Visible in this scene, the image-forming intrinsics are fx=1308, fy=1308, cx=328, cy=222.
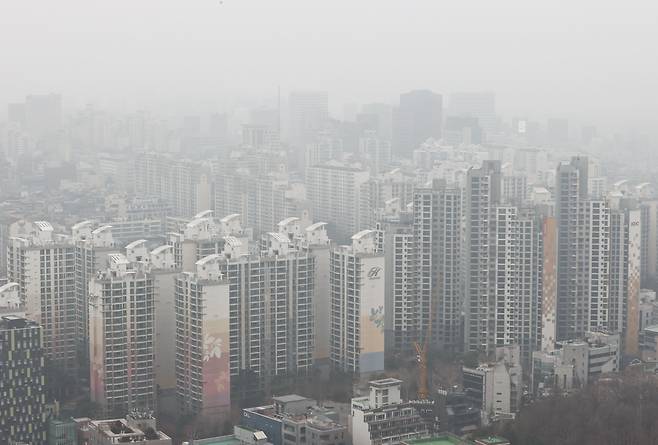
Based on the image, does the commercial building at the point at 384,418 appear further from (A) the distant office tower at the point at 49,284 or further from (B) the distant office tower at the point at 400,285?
(A) the distant office tower at the point at 49,284

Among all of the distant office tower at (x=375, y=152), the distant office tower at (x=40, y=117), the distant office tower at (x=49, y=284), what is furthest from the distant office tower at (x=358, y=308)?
the distant office tower at (x=375, y=152)

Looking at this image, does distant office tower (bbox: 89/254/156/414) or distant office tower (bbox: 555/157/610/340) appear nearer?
distant office tower (bbox: 89/254/156/414)

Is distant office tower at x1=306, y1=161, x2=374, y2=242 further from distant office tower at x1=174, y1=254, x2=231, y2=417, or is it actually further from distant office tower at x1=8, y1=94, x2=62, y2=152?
distant office tower at x1=174, y1=254, x2=231, y2=417

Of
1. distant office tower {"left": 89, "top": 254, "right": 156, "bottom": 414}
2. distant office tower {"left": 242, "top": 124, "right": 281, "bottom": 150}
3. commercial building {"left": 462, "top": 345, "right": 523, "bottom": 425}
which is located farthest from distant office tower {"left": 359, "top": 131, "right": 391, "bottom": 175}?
distant office tower {"left": 89, "top": 254, "right": 156, "bottom": 414}

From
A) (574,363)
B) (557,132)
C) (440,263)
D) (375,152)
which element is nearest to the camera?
(574,363)

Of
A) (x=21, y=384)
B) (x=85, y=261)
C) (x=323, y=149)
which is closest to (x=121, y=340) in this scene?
(x=21, y=384)

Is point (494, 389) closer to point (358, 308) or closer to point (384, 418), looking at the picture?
point (384, 418)

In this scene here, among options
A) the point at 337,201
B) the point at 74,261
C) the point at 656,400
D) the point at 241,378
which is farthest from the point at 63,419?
the point at 337,201
